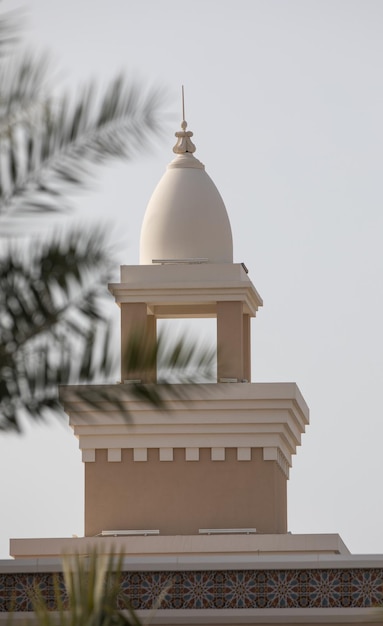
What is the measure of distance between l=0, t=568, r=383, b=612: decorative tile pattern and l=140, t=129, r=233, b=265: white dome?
23.9 ft

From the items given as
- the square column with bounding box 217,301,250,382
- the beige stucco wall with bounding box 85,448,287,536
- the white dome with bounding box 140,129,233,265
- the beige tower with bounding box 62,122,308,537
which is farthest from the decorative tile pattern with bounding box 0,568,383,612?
the white dome with bounding box 140,129,233,265

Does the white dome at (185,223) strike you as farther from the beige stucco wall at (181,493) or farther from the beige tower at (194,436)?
the beige stucco wall at (181,493)

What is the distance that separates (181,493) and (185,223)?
11.4ft

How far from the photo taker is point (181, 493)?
71.9 ft

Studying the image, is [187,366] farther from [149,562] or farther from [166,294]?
[166,294]

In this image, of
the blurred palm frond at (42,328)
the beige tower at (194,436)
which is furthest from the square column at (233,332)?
the blurred palm frond at (42,328)

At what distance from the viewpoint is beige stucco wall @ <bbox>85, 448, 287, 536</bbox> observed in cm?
2177

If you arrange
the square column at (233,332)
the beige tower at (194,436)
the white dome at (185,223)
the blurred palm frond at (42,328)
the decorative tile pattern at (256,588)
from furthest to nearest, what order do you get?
the white dome at (185,223) → the square column at (233,332) → the beige tower at (194,436) → the decorative tile pattern at (256,588) → the blurred palm frond at (42,328)

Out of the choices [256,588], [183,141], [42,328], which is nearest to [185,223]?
[183,141]

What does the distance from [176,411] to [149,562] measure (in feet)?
17.8

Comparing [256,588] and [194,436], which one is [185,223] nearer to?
[194,436]

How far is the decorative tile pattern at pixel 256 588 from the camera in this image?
53.3 feet

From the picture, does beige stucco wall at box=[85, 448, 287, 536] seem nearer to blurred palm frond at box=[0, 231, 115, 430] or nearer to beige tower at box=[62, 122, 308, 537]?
beige tower at box=[62, 122, 308, 537]

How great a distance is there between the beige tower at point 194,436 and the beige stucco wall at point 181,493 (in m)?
0.01
